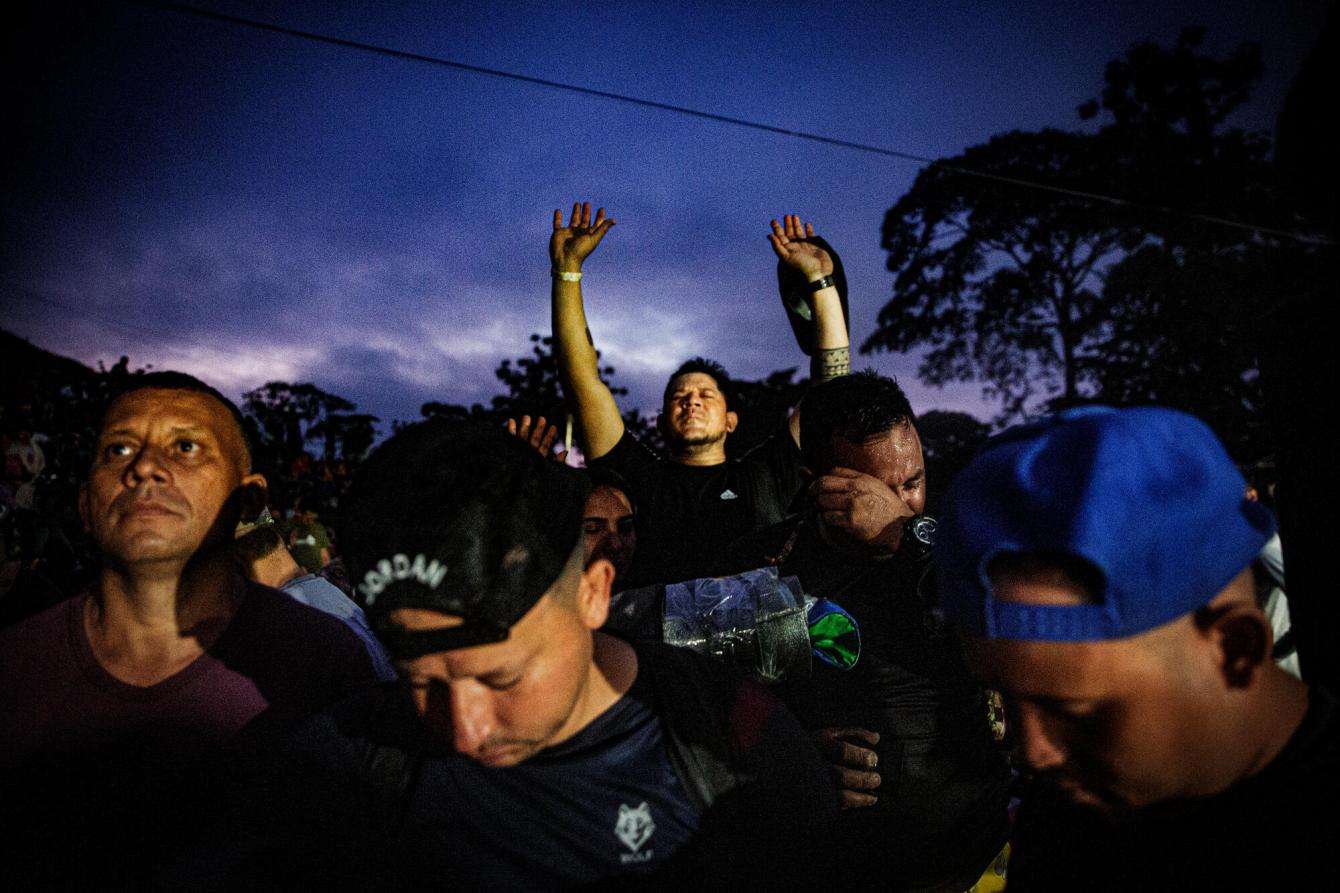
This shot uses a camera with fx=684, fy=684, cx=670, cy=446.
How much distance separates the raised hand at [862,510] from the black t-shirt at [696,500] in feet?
2.68

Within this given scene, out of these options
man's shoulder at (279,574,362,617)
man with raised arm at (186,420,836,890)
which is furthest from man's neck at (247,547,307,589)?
man with raised arm at (186,420,836,890)

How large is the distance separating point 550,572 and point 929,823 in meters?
1.59

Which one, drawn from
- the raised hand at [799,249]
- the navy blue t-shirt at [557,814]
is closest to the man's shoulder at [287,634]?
the navy blue t-shirt at [557,814]

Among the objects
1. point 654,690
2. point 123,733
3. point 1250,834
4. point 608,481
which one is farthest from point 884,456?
point 123,733

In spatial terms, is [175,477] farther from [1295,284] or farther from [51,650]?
[1295,284]

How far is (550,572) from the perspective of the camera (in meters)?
1.62

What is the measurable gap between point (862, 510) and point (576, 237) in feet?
8.01

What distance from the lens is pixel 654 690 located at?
1868mm

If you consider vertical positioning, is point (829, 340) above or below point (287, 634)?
above

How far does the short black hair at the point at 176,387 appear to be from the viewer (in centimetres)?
233

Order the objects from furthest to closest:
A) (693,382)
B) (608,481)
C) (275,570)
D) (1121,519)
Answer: (693,382), (275,570), (608,481), (1121,519)

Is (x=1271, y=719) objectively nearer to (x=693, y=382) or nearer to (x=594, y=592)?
(x=594, y=592)

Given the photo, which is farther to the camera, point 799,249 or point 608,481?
point 799,249

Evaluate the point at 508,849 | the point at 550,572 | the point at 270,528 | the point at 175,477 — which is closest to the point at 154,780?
the point at 175,477
